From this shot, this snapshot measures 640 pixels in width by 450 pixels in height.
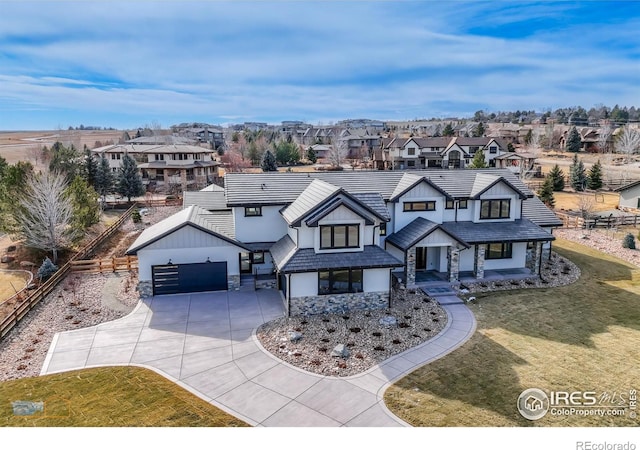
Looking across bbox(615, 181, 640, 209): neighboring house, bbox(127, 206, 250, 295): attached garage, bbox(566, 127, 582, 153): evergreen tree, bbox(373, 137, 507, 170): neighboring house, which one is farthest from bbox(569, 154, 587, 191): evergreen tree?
bbox(566, 127, 582, 153): evergreen tree

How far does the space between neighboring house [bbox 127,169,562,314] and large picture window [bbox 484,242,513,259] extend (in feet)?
0.21

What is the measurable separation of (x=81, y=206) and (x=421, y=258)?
25.4 meters

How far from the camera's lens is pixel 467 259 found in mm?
25906

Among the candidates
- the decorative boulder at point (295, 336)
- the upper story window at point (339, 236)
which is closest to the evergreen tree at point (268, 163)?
the upper story window at point (339, 236)

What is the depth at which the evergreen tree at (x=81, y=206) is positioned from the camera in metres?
30.1

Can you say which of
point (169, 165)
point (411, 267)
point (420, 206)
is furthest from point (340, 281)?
point (169, 165)

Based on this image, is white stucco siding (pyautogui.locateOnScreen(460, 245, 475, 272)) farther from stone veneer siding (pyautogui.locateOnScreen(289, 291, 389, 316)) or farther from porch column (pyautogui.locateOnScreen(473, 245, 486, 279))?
stone veneer siding (pyautogui.locateOnScreen(289, 291, 389, 316))

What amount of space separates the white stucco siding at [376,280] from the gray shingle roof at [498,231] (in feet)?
18.0

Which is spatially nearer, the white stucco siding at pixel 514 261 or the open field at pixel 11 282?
the open field at pixel 11 282

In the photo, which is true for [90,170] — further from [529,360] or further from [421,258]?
[529,360]

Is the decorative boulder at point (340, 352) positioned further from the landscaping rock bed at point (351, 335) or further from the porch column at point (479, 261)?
the porch column at point (479, 261)

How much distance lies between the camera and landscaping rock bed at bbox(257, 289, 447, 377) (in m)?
15.9
